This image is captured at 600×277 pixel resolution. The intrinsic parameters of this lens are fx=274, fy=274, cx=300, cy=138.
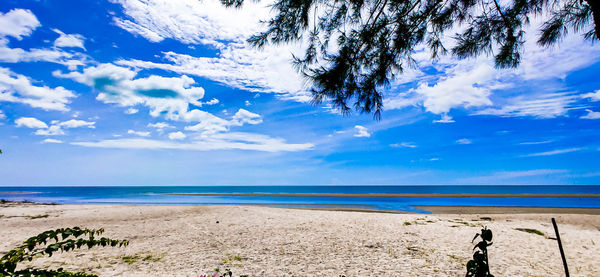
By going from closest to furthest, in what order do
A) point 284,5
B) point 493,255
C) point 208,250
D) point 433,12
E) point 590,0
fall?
point 590,0 < point 284,5 < point 433,12 < point 493,255 < point 208,250

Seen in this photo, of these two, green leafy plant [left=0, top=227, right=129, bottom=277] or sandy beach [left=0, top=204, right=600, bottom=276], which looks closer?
green leafy plant [left=0, top=227, right=129, bottom=277]

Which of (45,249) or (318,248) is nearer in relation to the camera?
(45,249)

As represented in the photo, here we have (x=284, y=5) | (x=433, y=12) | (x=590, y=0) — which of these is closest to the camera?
(x=590, y=0)

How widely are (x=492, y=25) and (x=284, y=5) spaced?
4.21 meters

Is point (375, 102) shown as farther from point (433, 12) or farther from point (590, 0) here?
point (590, 0)

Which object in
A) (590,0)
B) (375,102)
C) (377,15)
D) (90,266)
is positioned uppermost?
(377,15)

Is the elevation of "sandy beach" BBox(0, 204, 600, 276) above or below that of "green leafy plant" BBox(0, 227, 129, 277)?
below

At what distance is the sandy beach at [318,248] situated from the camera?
5309 millimetres

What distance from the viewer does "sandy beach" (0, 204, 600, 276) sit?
531 cm

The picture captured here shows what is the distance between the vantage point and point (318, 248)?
6730 mm

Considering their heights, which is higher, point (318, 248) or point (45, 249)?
point (45, 249)

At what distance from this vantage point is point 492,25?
5.54 metres

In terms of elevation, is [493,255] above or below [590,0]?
below

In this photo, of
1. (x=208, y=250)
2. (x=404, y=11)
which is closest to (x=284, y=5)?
(x=404, y=11)
